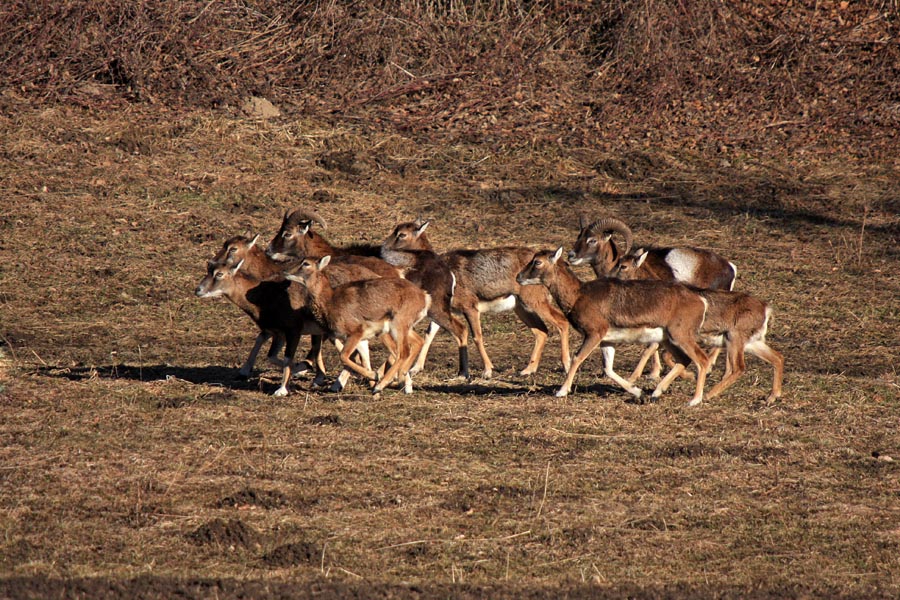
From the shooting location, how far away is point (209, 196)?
73.1ft

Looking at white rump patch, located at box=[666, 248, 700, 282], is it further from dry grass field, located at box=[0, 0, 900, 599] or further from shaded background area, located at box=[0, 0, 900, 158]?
shaded background area, located at box=[0, 0, 900, 158]

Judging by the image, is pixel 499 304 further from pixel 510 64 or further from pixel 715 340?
pixel 510 64

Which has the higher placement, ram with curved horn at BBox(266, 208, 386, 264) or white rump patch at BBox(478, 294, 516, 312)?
ram with curved horn at BBox(266, 208, 386, 264)

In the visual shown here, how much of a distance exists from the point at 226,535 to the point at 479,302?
7.05 m

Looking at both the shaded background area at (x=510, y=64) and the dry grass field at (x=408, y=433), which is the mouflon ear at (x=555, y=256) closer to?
the dry grass field at (x=408, y=433)

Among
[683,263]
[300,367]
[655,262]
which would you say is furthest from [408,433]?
[683,263]

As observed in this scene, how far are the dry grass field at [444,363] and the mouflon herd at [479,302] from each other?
0.45 meters

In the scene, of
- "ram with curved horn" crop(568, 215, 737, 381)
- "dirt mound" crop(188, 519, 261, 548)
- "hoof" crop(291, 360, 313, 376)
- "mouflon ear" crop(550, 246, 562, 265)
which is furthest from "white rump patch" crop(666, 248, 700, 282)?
"dirt mound" crop(188, 519, 261, 548)

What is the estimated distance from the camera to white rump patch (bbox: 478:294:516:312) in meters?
15.3

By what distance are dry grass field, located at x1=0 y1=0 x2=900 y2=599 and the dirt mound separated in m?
0.03

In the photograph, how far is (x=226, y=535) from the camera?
28.6 ft

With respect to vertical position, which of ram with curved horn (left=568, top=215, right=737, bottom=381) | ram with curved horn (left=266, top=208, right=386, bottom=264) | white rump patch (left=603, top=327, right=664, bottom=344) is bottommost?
white rump patch (left=603, top=327, right=664, bottom=344)

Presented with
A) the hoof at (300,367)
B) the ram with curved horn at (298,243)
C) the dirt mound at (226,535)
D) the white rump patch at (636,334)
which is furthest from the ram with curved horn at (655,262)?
the dirt mound at (226,535)

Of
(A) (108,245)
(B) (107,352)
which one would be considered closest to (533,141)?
(A) (108,245)
